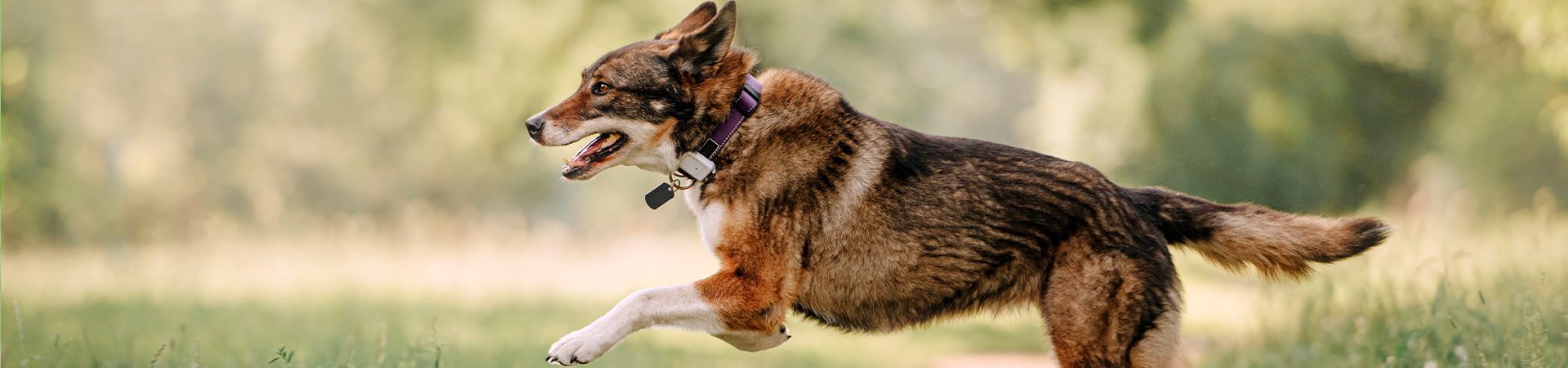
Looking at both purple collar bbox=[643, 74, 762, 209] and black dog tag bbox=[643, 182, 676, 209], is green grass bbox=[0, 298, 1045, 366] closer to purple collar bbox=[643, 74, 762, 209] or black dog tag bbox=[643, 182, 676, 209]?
black dog tag bbox=[643, 182, 676, 209]

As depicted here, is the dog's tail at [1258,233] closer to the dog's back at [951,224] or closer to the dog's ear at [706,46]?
the dog's back at [951,224]

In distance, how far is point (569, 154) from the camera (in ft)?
54.4

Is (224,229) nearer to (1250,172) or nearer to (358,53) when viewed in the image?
(358,53)

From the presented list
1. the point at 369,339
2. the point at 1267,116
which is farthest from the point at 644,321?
the point at 1267,116

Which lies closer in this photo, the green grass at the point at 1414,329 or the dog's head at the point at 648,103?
the dog's head at the point at 648,103

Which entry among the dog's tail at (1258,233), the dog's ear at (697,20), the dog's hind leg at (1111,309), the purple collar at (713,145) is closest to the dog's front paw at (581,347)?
the purple collar at (713,145)

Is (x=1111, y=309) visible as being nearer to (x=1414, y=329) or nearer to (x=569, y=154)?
(x=1414, y=329)

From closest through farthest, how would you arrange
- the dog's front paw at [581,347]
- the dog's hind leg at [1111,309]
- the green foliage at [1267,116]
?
the dog's front paw at [581,347]
the dog's hind leg at [1111,309]
the green foliage at [1267,116]

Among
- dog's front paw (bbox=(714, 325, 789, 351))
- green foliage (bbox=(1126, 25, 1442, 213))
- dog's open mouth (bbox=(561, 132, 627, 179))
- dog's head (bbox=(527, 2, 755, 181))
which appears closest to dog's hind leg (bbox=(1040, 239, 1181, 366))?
dog's front paw (bbox=(714, 325, 789, 351))

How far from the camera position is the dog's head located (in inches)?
174

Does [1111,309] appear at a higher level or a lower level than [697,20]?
lower

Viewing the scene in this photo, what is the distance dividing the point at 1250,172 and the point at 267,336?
36.6 ft

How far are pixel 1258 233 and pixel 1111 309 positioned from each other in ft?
2.56

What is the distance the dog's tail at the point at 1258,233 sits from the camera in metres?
4.45
